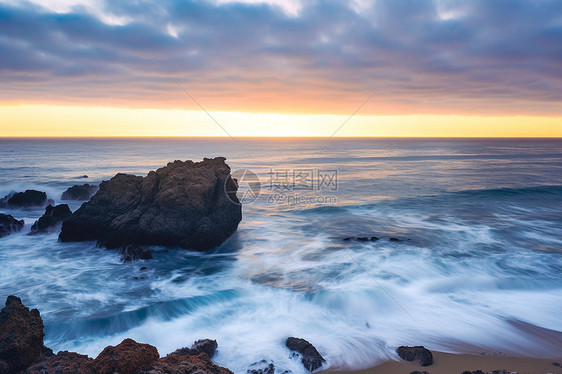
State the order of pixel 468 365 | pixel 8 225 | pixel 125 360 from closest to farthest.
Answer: pixel 125 360 → pixel 468 365 → pixel 8 225

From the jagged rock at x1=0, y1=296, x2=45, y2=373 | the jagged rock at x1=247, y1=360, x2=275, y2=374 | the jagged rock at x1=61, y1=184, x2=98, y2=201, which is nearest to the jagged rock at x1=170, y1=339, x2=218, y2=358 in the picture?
the jagged rock at x1=247, y1=360, x2=275, y2=374

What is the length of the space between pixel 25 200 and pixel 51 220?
7573mm

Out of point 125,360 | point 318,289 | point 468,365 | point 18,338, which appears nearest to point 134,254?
point 318,289

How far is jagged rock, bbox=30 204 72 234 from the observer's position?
678 inches

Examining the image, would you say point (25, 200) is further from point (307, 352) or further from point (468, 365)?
point (468, 365)

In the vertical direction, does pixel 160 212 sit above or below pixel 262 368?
above

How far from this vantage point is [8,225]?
17125mm

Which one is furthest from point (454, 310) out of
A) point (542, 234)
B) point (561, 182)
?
point (561, 182)

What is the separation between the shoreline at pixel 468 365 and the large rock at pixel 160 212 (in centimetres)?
991

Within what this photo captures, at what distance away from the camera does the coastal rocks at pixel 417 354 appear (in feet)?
24.5

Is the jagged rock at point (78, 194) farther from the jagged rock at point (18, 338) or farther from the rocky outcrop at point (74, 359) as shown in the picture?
the rocky outcrop at point (74, 359)

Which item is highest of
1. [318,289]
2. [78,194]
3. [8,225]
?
[78,194]

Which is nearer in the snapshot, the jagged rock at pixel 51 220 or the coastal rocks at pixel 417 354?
the coastal rocks at pixel 417 354

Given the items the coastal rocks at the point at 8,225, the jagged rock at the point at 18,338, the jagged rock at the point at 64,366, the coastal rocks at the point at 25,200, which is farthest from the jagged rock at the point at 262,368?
the coastal rocks at the point at 25,200
